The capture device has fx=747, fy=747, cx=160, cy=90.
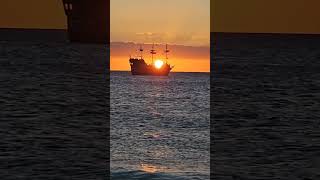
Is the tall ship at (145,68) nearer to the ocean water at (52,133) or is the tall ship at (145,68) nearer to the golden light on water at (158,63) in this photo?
the golden light on water at (158,63)

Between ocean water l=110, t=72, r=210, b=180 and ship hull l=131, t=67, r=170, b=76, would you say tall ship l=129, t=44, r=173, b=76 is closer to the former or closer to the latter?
ship hull l=131, t=67, r=170, b=76

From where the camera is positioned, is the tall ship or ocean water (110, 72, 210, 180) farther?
the tall ship

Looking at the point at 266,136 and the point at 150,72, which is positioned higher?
the point at 150,72

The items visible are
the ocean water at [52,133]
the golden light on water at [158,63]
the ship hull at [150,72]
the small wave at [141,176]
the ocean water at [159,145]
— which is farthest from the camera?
the golden light on water at [158,63]

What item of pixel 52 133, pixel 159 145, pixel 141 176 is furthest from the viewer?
pixel 52 133

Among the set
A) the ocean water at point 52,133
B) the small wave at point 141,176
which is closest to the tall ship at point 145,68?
the ocean water at point 52,133

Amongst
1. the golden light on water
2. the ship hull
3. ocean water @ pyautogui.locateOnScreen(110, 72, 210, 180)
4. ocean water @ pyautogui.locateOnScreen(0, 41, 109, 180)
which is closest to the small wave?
ocean water @ pyautogui.locateOnScreen(110, 72, 210, 180)

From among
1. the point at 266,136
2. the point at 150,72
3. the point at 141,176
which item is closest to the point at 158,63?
the point at 150,72

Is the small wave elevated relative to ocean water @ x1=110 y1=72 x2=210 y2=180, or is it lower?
lower

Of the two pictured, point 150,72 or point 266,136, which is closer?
point 266,136

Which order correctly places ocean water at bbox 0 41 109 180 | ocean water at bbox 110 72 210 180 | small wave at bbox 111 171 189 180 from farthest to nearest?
1. ocean water at bbox 0 41 109 180
2. ocean water at bbox 110 72 210 180
3. small wave at bbox 111 171 189 180

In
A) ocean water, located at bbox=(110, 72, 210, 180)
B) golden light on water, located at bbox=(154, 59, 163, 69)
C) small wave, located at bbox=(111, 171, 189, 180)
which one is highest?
golden light on water, located at bbox=(154, 59, 163, 69)

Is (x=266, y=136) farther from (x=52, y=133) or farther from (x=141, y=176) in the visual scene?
(x=141, y=176)

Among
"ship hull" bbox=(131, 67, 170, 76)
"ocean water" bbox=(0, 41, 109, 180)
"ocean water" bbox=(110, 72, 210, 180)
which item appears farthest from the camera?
"ship hull" bbox=(131, 67, 170, 76)
